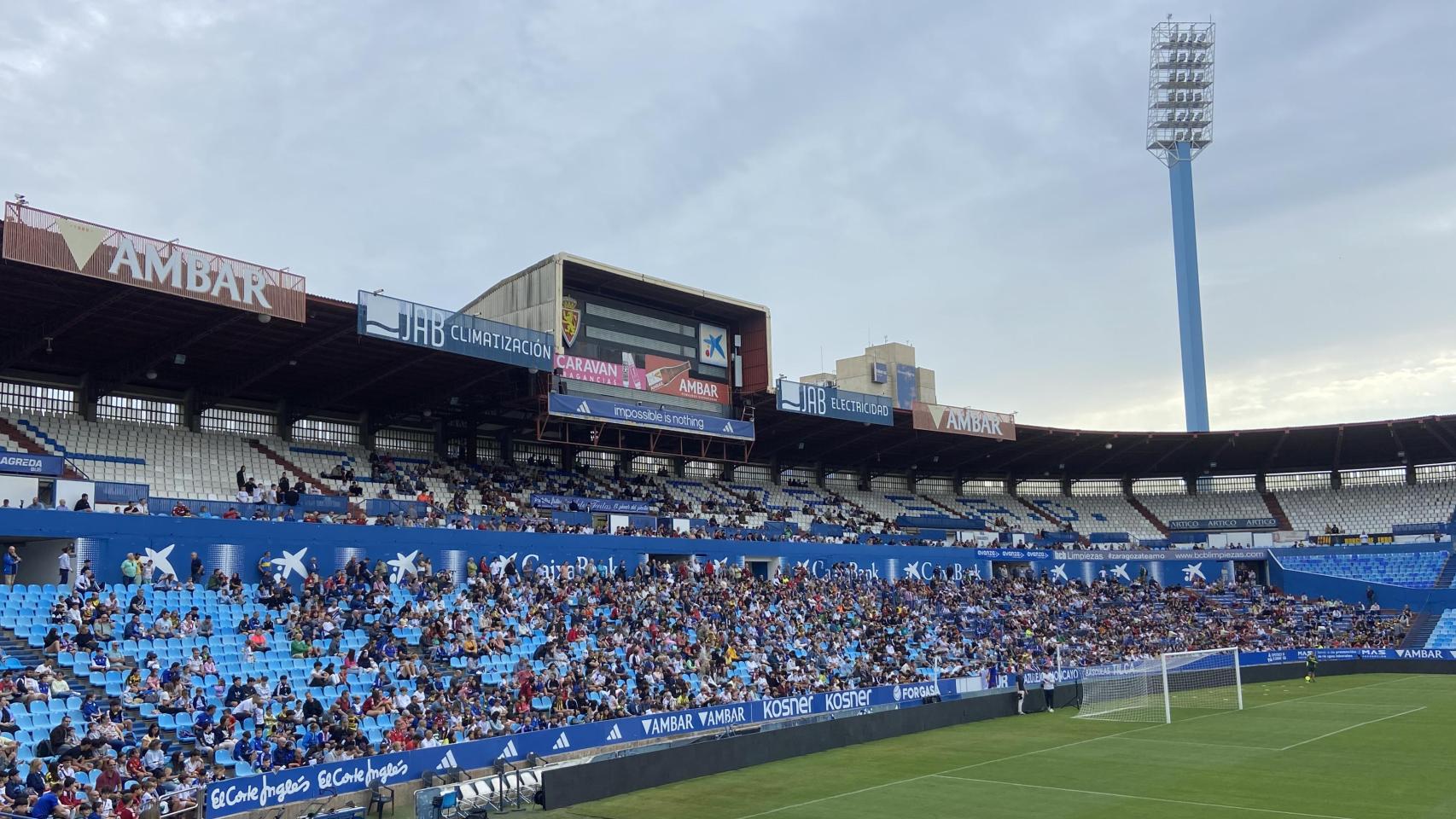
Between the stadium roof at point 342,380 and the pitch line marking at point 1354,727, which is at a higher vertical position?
the stadium roof at point 342,380

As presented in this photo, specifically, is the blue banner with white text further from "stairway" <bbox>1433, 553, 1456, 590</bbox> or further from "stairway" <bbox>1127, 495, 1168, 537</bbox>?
"stairway" <bbox>1433, 553, 1456, 590</bbox>

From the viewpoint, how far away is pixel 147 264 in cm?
3069

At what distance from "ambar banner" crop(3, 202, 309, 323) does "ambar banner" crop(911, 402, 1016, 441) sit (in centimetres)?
3446

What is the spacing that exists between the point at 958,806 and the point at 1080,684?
21.0 meters

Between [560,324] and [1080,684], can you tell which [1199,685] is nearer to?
[1080,684]

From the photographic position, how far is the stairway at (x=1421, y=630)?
5634 cm

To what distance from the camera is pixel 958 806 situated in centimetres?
2317

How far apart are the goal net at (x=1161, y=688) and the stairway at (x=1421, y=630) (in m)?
16.7

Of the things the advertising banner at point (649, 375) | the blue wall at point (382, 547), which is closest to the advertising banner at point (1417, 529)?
the blue wall at point (382, 547)

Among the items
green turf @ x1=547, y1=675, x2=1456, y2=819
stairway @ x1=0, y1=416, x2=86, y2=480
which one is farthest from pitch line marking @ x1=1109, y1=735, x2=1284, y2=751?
stairway @ x1=0, y1=416, x2=86, y2=480

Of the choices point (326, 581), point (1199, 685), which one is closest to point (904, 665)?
point (1199, 685)

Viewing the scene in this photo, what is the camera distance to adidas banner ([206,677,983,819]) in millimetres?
20234

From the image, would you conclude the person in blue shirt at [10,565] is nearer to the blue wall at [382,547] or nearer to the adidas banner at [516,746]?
the blue wall at [382,547]

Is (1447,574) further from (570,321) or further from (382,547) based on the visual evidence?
(382,547)
